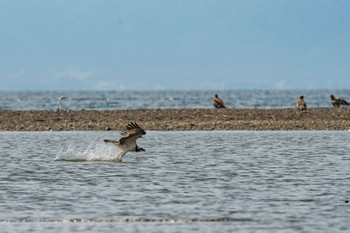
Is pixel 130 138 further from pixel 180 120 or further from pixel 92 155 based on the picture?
pixel 180 120

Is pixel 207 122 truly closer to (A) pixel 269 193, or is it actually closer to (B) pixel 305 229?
(A) pixel 269 193

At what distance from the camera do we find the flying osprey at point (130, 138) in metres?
24.9

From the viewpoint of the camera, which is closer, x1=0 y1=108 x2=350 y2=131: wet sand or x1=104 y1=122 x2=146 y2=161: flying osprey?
x1=104 y1=122 x2=146 y2=161: flying osprey

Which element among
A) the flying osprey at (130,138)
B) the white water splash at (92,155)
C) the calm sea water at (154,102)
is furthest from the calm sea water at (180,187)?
the calm sea water at (154,102)

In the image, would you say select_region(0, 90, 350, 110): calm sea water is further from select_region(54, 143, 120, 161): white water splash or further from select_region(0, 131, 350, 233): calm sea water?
select_region(54, 143, 120, 161): white water splash

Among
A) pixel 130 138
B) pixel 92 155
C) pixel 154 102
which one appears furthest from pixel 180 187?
pixel 154 102

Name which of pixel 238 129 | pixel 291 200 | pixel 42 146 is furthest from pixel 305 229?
pixel 238 129

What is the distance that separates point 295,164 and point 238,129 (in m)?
14.3

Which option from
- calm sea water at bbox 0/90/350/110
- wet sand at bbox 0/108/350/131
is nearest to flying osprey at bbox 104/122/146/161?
wet sand at bbox 0/108/350/131

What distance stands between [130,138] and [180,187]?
5051mm

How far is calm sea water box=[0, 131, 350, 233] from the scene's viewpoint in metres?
15.6

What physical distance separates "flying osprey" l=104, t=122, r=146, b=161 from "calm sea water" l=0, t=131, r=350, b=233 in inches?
18.1

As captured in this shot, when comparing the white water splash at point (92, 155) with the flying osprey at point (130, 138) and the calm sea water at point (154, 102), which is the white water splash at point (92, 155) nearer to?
the flying osprey at point (130, 138)

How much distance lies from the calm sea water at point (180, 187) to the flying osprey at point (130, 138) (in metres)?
0.46
